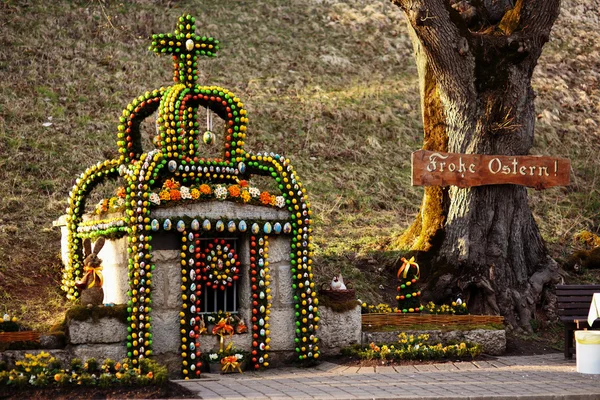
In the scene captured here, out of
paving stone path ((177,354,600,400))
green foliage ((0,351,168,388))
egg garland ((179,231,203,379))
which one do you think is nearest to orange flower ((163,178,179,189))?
egg garland ((179,231,203,379))

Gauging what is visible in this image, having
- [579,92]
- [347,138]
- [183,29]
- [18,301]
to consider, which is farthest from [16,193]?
[579,92]

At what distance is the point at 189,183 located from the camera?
12406mm

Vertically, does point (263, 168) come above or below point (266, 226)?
above

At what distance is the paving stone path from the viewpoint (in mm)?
9664

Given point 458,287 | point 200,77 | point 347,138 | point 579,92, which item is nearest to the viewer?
point 458,287

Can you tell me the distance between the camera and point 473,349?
12781mm

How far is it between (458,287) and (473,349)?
80.2 inches

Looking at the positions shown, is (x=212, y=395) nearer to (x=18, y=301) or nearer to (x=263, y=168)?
(x=263, y=168)

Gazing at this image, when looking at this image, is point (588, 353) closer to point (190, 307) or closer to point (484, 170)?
point (484, 170)

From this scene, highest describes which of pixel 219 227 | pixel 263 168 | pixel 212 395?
pixel 263 168

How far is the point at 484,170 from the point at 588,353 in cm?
408

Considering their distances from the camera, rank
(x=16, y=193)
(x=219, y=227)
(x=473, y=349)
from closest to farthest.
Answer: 1. (x=219, y=227)
2. (x=473, y=349)
3. (x=16, y=193)

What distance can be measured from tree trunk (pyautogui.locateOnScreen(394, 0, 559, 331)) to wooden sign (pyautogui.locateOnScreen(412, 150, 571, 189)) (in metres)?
0.40

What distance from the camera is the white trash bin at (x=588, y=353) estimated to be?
1135 cm
